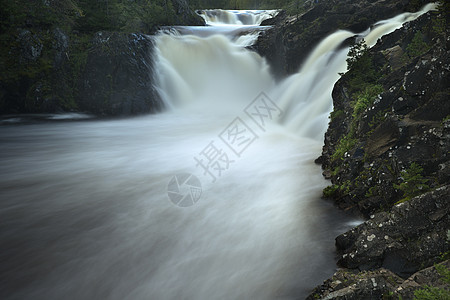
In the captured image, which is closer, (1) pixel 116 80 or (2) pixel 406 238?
(2) pixel 406 238

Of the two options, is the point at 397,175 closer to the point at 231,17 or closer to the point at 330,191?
the point at 330,191

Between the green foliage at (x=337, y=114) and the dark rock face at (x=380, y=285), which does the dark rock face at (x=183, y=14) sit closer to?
the green foliage at (x=337, y=114)

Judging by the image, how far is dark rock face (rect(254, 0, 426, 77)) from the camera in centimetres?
1370

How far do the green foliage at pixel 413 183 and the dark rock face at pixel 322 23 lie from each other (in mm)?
12263

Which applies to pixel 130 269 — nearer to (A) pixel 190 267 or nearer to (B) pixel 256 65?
(A) pixel 190 267

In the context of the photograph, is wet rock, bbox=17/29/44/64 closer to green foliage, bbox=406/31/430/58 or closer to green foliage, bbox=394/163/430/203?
green foliage, bbox=406/31/430/58

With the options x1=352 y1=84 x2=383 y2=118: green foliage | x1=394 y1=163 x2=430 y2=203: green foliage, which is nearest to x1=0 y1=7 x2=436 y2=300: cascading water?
x1=394 y1=163 x2=430 y2=203: green foliage

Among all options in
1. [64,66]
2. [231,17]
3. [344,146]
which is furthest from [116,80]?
[231,17]

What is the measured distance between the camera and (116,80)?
1562 centimetres

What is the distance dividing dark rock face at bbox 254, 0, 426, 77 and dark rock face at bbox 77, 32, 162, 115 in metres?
8.14

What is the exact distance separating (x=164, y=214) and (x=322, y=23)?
46.1 feet

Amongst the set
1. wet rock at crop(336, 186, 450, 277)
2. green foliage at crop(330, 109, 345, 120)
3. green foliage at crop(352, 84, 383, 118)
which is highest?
green foliage at crop(352, 84, 383, 118)

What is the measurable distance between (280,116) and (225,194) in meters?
7.30

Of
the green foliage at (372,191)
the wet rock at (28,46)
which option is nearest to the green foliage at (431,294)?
the green foliage at (372,191)
